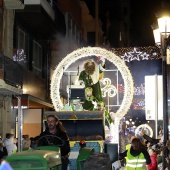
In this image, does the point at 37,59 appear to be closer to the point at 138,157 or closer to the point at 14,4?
the point at 14,4

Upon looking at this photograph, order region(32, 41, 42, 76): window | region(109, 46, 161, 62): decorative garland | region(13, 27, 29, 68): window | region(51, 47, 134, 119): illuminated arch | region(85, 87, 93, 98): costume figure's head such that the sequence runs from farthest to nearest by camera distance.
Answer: region(32, 41, 42, 76): window
region(13, 27, 29, 68): window
region(109, 46, 161, 62): decorative garland
region(51, 47, 134, 119): illuminated arch
region(85, 87, 93, 98): costume figure's head

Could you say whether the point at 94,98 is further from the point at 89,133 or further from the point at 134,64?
the point at 134,64

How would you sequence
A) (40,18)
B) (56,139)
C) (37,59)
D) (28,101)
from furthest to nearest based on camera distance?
(37,59)
(40,18)
(28,101)
(56,139)

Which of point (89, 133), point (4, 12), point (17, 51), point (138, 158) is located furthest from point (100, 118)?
point (17, 51)

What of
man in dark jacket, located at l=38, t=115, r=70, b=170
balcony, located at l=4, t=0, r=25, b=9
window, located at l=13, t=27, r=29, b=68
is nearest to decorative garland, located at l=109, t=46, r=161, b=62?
balcony, located at l=4, t=0, r=25, b=9

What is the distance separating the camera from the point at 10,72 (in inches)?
846

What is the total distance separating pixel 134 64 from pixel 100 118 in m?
36.4

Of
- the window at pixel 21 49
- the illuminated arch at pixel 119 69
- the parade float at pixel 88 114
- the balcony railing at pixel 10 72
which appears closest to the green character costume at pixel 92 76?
the parade float at pixel 88 114

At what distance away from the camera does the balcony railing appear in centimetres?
2070

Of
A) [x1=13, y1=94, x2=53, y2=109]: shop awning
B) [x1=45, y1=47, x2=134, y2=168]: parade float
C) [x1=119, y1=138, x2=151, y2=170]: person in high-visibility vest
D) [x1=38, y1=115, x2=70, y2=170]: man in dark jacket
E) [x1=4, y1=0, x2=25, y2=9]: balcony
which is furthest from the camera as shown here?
[x1=4, y1=0, x2=25, y2=9]: balcony

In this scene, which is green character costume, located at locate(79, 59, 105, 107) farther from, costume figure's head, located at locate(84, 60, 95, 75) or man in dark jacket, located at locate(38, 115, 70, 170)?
man in dark jacket, located at locate(38, 115, 70, 170)

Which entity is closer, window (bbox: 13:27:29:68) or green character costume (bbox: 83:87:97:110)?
green character costume (bbox: 83:87:97:110)

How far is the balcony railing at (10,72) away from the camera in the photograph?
815 inches

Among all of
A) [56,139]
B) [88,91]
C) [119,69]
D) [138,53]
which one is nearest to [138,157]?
[56,139]
